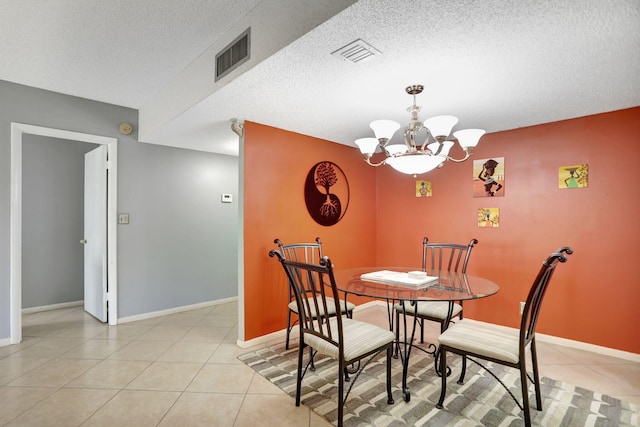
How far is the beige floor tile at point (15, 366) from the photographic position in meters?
2.25

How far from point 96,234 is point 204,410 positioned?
2611mm

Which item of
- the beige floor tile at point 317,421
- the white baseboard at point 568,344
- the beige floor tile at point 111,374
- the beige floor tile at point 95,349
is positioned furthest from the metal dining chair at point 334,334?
the beige floor tile at point 95,349

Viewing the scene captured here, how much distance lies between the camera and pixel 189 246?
406cm

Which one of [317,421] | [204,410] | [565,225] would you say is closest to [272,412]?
[317,421]

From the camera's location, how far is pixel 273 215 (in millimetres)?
3037

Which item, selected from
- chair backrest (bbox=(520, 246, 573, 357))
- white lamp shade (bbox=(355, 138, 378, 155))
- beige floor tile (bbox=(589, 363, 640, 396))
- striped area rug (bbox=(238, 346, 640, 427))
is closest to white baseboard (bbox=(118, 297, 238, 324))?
striped area rug (bbox=(238, 346, 640, 427))

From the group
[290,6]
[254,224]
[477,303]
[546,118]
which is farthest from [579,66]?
[254,224]

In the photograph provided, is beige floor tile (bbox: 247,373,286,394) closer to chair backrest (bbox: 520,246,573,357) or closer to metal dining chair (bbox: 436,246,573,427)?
metal dining chair (bbox: 436,246,573,427)

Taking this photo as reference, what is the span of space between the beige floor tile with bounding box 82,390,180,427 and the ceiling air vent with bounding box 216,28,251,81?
2.12 meters

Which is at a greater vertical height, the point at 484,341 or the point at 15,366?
the point at 484,341

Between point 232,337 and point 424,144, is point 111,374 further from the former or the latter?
point 424,144

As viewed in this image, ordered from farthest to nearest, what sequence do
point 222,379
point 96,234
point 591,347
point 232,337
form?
point 96,234, point 232,337, point 591,347, point 222,379

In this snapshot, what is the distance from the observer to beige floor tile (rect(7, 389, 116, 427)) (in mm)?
1753

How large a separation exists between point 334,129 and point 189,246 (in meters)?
2.41
